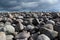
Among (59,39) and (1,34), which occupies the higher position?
(1,34)

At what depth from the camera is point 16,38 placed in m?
5.12

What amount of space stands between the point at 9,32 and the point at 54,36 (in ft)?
4.36

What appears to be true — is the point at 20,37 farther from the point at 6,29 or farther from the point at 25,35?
the point at 6,29

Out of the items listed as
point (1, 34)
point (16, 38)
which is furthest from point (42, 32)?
point (1, 34)

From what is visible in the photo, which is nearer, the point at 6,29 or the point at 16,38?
the point at 16,38

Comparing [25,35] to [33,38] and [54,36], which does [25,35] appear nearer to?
[33,38]

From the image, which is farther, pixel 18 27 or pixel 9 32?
pixel 18 27

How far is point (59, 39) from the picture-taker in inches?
205

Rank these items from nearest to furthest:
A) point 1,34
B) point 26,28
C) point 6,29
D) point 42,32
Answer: point 1,34
point 42,32
point 6,29
point 26,28

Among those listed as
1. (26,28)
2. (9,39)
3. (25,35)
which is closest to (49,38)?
(25,35)

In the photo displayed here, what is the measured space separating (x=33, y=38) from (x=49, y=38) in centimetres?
41

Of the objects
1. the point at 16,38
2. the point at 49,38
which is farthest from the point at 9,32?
the point at 49,38

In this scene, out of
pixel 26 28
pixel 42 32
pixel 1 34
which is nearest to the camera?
pixel 1 34

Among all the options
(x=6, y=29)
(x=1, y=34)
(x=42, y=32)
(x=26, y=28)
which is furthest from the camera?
(x=26, y=28)
